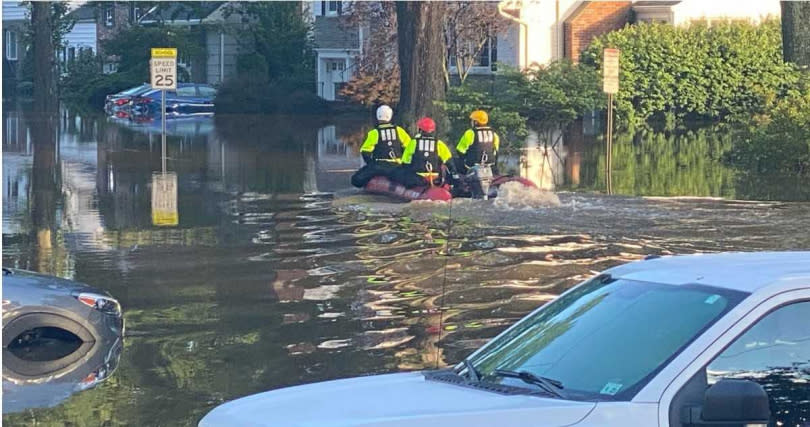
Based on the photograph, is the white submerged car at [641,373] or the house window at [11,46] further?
the house window at [11,46]

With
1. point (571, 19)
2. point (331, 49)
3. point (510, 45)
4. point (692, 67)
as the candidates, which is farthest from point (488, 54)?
point (331, 49)

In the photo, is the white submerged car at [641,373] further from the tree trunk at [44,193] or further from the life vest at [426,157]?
the life vest at [426,157]

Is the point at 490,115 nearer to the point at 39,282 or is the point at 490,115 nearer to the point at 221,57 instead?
the point at 39,282

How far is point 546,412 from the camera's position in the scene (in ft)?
15.2

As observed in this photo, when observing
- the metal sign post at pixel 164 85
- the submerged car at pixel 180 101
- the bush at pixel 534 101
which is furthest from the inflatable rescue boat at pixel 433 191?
the submerged car at pixel 180 101

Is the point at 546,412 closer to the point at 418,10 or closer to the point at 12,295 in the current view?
the point at 12,295

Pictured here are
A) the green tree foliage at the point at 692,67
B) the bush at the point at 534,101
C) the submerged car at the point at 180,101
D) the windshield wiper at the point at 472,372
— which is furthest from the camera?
the submerged car at the point at 180,101

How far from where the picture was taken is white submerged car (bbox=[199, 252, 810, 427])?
15.1ft

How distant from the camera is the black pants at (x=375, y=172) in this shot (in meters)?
22.8

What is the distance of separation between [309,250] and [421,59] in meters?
15.0

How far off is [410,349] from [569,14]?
1491 inches

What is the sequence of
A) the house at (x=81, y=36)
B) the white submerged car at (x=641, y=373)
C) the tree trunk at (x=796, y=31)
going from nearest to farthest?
the white submerged car at (x=641, y=373)
the tree trunk at (x=796, y=31)
the house at (x=81, y=36)

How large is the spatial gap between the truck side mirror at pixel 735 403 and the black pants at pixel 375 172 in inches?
707

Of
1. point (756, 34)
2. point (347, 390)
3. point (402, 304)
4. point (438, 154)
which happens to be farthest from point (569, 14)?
point (347, 390)
